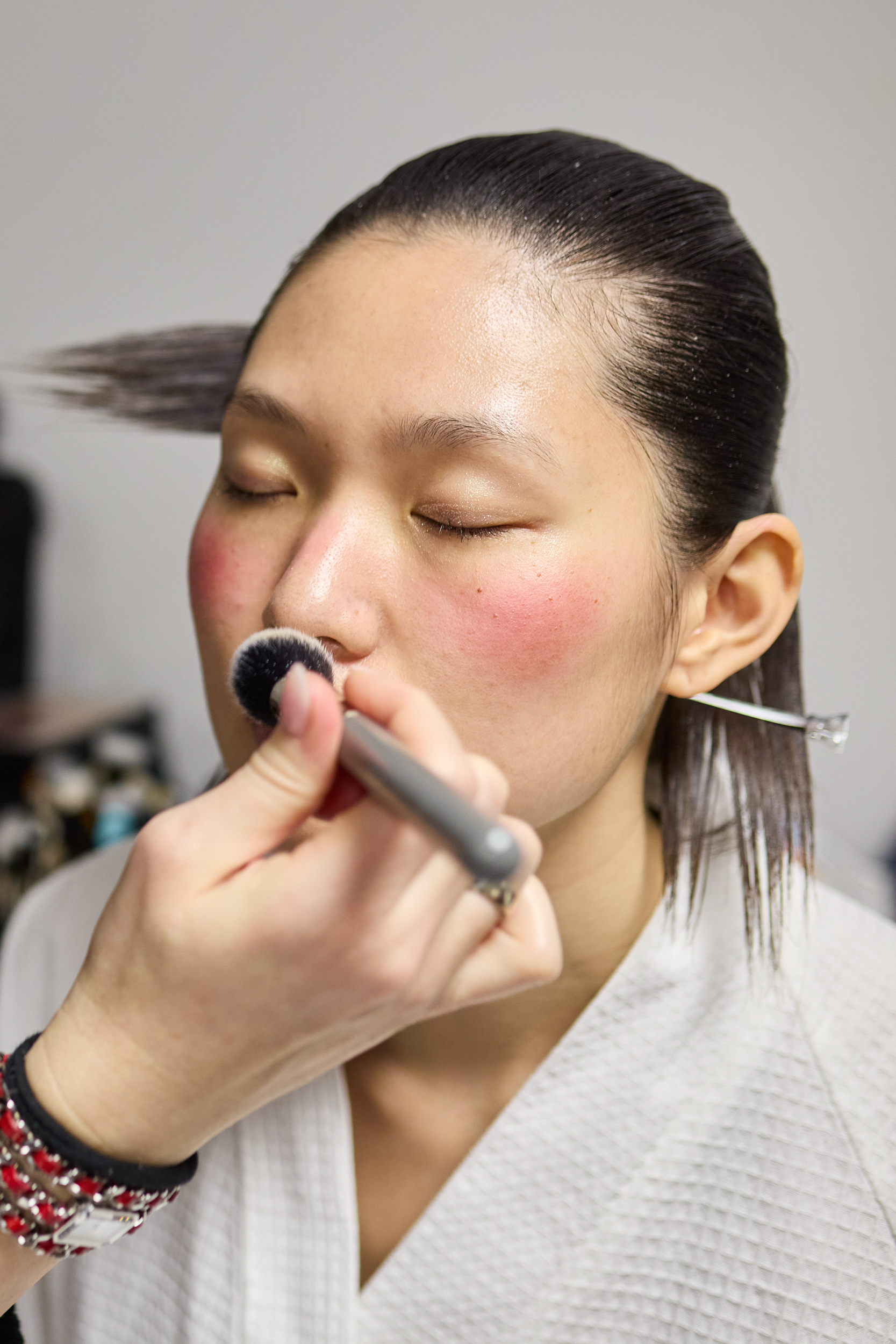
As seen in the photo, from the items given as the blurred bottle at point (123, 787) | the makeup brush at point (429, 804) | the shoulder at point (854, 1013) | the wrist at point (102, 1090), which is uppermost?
the makeup brush at point (429, 804)

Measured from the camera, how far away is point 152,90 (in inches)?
80.9

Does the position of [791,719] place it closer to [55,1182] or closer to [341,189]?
[55,1182]

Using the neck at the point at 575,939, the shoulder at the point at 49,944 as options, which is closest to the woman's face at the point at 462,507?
the neck at the point at 575,939

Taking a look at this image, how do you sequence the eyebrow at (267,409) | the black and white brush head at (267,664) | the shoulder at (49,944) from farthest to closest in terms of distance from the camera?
the shoulder at (49,944), the eyebrow at (267,409), the black and white brush head at (267,664)

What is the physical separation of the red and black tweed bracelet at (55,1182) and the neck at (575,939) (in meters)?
0.37

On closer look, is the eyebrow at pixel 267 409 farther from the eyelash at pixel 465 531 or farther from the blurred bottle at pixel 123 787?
the blurred bottle at pixel 123 787

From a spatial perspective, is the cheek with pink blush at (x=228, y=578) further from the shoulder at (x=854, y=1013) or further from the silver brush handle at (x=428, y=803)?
the shoulder at (x=854, y=1013)

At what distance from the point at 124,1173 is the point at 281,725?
21 centimetres

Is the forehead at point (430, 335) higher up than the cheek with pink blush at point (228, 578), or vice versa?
the forehead at point (430, 335)

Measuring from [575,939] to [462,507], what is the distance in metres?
0.36

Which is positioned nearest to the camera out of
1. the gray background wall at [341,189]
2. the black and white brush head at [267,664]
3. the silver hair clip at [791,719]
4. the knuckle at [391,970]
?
the knuckle at [391,970]

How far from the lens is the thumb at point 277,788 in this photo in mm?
376

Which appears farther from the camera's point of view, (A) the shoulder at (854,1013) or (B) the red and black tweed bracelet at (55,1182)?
(A) the shoulder at (854,1013)

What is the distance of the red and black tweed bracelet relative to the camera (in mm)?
427
